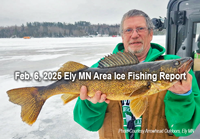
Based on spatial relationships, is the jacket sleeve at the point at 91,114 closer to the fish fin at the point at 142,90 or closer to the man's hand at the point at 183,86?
the fish fin at the point at 142,90

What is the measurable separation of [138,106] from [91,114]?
25.0 inches

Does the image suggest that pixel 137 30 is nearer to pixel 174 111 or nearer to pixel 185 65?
pixel 185 65

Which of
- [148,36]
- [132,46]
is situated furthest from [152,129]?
[148,36]

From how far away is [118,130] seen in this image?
2.00 m

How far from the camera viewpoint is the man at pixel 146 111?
160cm

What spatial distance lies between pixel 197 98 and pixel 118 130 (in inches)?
38.9

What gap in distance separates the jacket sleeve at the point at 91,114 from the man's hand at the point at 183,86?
0.83 metres

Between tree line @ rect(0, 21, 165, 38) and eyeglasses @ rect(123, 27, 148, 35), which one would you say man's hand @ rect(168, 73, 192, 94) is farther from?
tree line @ rect(0, 21, 165, 38)

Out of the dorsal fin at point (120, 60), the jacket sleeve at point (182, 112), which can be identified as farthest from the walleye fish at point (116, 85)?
the jacket sleeve at point (182, 112)

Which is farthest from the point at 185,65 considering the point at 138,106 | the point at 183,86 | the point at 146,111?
the point at 146,111

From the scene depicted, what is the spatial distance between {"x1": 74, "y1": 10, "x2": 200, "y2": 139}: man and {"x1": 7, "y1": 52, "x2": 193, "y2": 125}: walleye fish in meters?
0.10

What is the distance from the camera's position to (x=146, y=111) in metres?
1.87

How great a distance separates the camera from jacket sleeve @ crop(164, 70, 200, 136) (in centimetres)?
157

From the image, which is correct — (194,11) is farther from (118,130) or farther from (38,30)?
(38,30)
